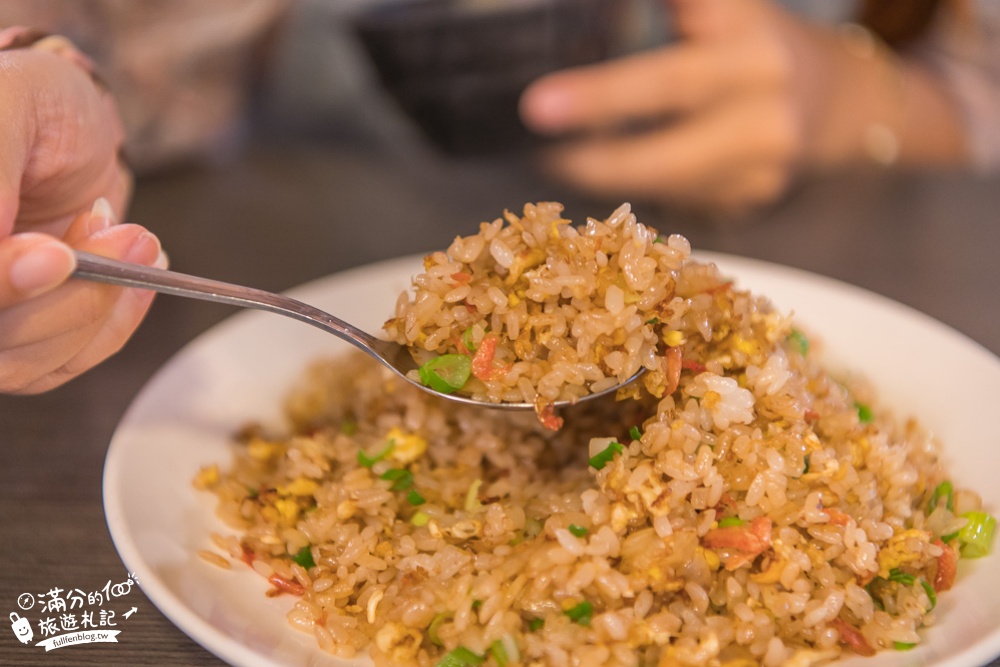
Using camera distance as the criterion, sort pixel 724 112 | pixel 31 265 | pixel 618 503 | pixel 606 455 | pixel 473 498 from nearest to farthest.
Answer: pixel 31 265 < pixel 618 503 < pixel 606 455 < pixel 473 498 < pixel 724 112

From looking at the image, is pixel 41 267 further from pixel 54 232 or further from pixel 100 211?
pixel 54 232

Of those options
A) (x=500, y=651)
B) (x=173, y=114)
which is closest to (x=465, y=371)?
(x=500, y=651)

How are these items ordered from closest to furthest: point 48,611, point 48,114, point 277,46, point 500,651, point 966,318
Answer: point 500,651, point 48,611, point 48,114, point 966,318, point 277,46

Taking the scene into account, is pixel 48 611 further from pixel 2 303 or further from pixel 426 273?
pixel 426 273

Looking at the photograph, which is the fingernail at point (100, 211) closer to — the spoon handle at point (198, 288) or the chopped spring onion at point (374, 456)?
the spoon handle at point (198, 288)

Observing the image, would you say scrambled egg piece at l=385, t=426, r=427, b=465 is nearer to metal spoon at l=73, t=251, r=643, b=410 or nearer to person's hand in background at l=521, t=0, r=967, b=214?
metal spoon at l=73, t=251, r=643, b=410

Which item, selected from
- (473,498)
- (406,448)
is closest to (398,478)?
(406,448)

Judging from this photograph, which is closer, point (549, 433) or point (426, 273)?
point (426, 273)
